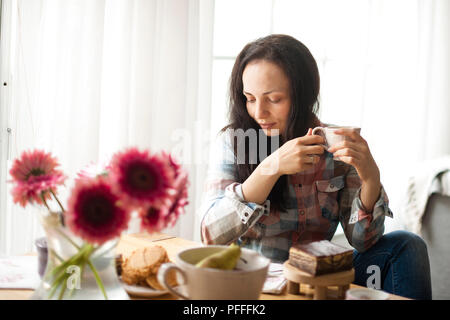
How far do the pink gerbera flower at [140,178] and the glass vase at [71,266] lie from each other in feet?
0.34

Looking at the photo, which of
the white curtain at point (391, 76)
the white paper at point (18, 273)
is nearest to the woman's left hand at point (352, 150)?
the white paper at point (18, 273)

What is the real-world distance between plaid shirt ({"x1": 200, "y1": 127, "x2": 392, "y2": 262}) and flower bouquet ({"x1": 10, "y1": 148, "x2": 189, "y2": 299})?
558 mm

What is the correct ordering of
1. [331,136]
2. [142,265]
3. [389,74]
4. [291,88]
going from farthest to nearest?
[389,74] < [291,88] < [331,136] < [142,265]

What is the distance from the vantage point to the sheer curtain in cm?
167

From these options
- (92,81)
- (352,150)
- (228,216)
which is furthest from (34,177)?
(92,81)

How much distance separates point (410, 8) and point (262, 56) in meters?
2.03

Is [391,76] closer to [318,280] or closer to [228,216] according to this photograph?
[228,216]

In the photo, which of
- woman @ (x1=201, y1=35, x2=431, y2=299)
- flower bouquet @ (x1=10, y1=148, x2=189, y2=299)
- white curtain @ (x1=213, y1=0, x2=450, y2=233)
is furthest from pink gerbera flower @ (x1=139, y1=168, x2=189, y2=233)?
white curtain @ (x1=213, y1=0, x2=450, y2=233)

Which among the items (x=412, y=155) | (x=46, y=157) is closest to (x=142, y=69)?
(x=46, y=157)

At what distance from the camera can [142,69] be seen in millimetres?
1896

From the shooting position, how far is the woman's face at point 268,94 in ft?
4.37

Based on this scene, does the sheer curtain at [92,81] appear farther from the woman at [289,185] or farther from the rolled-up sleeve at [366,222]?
the rolled-up sleeve at [366,222]

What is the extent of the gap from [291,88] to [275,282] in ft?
2.20

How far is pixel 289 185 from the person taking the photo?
4.63ft
